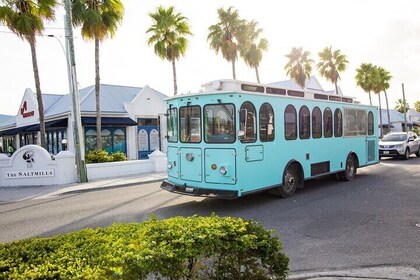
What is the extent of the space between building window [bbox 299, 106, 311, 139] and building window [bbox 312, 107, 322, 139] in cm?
29

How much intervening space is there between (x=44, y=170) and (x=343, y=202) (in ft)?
39.8

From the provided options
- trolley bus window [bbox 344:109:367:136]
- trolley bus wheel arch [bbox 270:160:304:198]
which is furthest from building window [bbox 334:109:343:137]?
trolley bus wheel arch [bbox 270:160:304:198]

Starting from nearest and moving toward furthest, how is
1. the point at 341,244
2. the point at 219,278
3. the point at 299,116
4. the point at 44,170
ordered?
the point at 219,278, the point at 341,244, the point at 299,116, the point at 44,170

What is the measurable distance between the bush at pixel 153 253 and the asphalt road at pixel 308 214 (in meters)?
1.91

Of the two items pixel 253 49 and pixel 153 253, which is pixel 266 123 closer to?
pixel 153 253

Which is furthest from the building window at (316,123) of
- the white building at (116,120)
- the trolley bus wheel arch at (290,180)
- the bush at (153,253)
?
the white building at (116,120)

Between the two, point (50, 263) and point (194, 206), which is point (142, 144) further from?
point (50, 263)

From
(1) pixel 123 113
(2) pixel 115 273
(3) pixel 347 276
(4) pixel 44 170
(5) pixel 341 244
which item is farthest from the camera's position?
(1) pixel 123 113

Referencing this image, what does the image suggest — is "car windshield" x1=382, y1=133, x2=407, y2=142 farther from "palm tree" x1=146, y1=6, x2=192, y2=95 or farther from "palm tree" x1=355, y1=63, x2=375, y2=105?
"palm tree" x1=355, y1=63, x2=375, y2=105

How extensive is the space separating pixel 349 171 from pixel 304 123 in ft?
13.0

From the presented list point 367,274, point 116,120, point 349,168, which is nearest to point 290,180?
point 349,168

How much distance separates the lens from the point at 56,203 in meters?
10.5

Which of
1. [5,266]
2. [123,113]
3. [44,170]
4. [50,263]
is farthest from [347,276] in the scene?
[123,113]

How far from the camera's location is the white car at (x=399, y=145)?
20.2 metres
